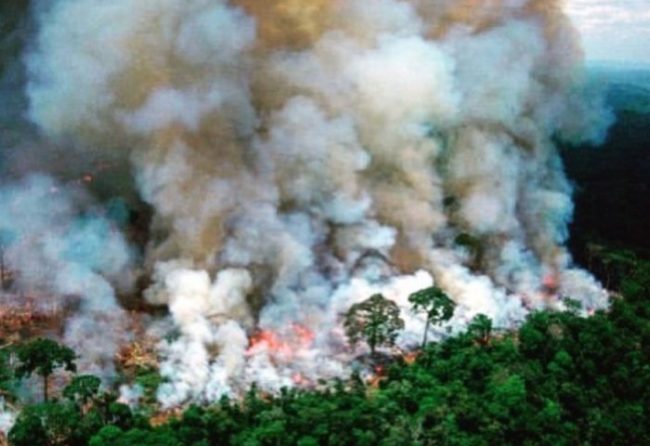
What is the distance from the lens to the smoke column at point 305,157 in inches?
1531

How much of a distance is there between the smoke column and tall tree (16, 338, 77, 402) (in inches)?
157

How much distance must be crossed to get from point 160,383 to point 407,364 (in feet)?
33.7

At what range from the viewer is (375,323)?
36.8 metres

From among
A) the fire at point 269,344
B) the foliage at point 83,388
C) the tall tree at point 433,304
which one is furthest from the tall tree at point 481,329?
the foliage at point 83,388

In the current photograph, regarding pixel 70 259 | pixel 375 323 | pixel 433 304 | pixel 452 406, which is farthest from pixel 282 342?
pixel 70 259

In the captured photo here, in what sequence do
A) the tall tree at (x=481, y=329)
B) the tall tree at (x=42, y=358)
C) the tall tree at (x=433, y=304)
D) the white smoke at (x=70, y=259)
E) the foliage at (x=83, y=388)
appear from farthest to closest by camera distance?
the tall tree at (x=481, y=329), the tall tree at (x=433, y=304), the white smoke at (x=70, y=259), the tall tree at (x=42, y=358), the foliage at (x=83, y=388)

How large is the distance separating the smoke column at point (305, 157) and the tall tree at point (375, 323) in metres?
1.29

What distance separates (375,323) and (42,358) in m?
13.5

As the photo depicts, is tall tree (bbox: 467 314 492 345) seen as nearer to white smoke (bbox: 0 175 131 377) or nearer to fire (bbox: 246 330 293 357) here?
fire (bbox: 246 330 293 357)

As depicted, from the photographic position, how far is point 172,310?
37500 millimetres

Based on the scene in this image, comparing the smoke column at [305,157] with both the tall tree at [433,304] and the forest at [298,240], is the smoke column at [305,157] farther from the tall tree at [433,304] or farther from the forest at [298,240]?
the tall tree at [433,304]

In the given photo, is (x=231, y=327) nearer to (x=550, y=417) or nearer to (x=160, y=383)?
(x=160, y=383)

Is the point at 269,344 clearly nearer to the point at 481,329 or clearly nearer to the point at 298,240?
the point at 298,240

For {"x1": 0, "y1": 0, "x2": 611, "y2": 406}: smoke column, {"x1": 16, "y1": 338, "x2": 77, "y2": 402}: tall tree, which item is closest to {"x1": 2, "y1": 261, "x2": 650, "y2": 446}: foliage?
{"x1": 16, "y1": 338, "x2": 77, "y2": 402}: tall tree
